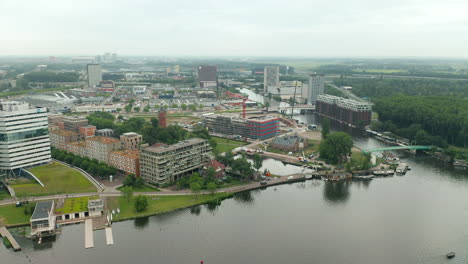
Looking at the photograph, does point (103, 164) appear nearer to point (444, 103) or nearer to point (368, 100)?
point (444, 103)

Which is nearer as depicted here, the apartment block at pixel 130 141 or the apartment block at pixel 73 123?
the apartment block at pixel 130 141

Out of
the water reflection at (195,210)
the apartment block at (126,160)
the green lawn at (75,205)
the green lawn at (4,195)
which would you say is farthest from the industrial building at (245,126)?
the green lawn at (4,195)

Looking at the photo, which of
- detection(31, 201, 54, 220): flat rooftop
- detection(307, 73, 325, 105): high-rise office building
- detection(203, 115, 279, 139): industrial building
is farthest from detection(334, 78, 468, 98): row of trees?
detection(31, 201, 54, 220): flat rooftop

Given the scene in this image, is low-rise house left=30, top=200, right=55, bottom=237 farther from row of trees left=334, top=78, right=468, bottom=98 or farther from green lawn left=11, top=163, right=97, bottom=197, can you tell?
row of trees left=334, top=78, right=468, bottom=98

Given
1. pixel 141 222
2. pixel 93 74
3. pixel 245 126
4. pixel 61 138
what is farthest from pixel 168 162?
pixel 93 74

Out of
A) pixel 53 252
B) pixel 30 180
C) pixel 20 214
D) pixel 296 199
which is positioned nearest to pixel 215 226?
pixel 296 199

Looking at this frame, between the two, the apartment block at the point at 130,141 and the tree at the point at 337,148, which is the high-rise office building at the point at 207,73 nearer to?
the apartment block at the point at 130,141
